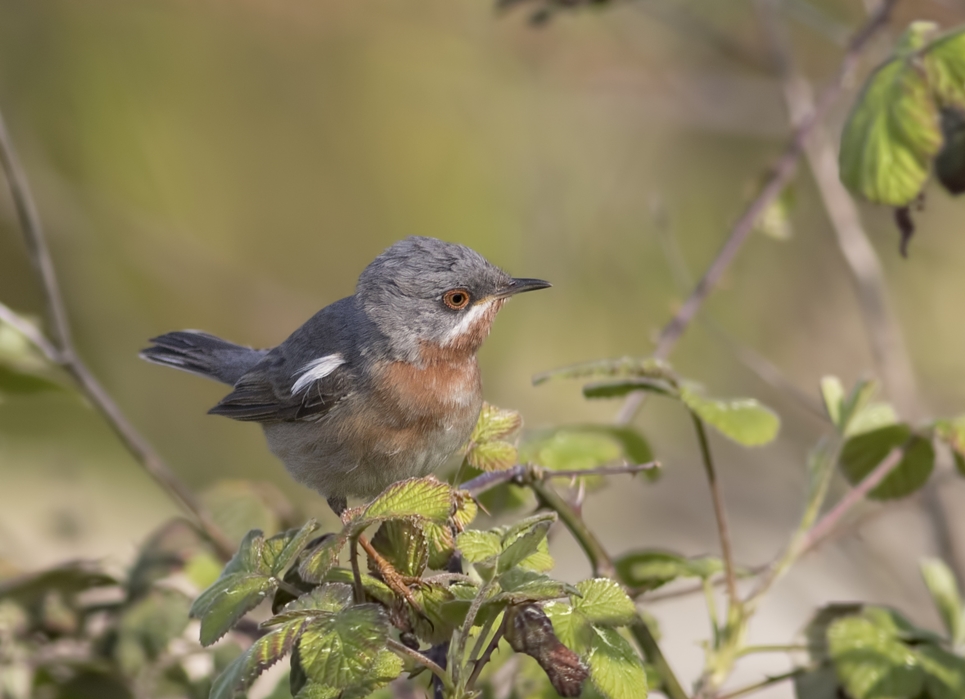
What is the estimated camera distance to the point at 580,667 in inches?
67.5

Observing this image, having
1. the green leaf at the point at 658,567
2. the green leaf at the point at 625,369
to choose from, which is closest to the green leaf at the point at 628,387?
the green leaf at the point at 625,369

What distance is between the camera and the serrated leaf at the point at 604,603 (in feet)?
6.01

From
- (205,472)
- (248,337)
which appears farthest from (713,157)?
(205,472)

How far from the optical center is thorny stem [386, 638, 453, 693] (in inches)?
66.5

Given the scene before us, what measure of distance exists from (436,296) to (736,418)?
4.94 feet

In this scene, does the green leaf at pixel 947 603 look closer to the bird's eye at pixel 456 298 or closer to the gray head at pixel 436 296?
the gray head at pixel 436 296

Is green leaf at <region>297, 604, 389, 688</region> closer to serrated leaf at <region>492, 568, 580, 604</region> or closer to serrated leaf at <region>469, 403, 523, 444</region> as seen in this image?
serrated leaf at <region>492, 568, 580, 604</region>

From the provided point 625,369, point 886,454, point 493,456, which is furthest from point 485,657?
point 886,454

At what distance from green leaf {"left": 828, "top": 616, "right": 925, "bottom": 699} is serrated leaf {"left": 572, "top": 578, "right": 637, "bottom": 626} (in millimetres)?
759

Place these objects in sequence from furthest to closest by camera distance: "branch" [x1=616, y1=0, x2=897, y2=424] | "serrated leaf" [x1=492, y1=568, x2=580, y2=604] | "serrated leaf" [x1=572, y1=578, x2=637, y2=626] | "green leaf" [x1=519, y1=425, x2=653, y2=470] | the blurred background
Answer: the blurred background → "branch" [x1=616, y1=0, x2=897, y2=424] → "green leaf" [x1=519, y1=425, x2=653, y2=470] → "serrated leaf" [x1=572, y1=578, x2=637, y2=626] → "serrated leaf" [x1=492, y1=568, x2=580, y2=604]

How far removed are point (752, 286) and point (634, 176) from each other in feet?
4.77

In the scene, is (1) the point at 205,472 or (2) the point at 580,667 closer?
(2) the point at 580,667

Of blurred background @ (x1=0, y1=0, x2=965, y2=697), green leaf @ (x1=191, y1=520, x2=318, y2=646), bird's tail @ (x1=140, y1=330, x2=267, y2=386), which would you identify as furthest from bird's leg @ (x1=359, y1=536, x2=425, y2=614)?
blurred background @ (x1=0, y1=0, x2=965, y2=697)

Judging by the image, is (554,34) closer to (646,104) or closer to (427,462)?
(646,104)
